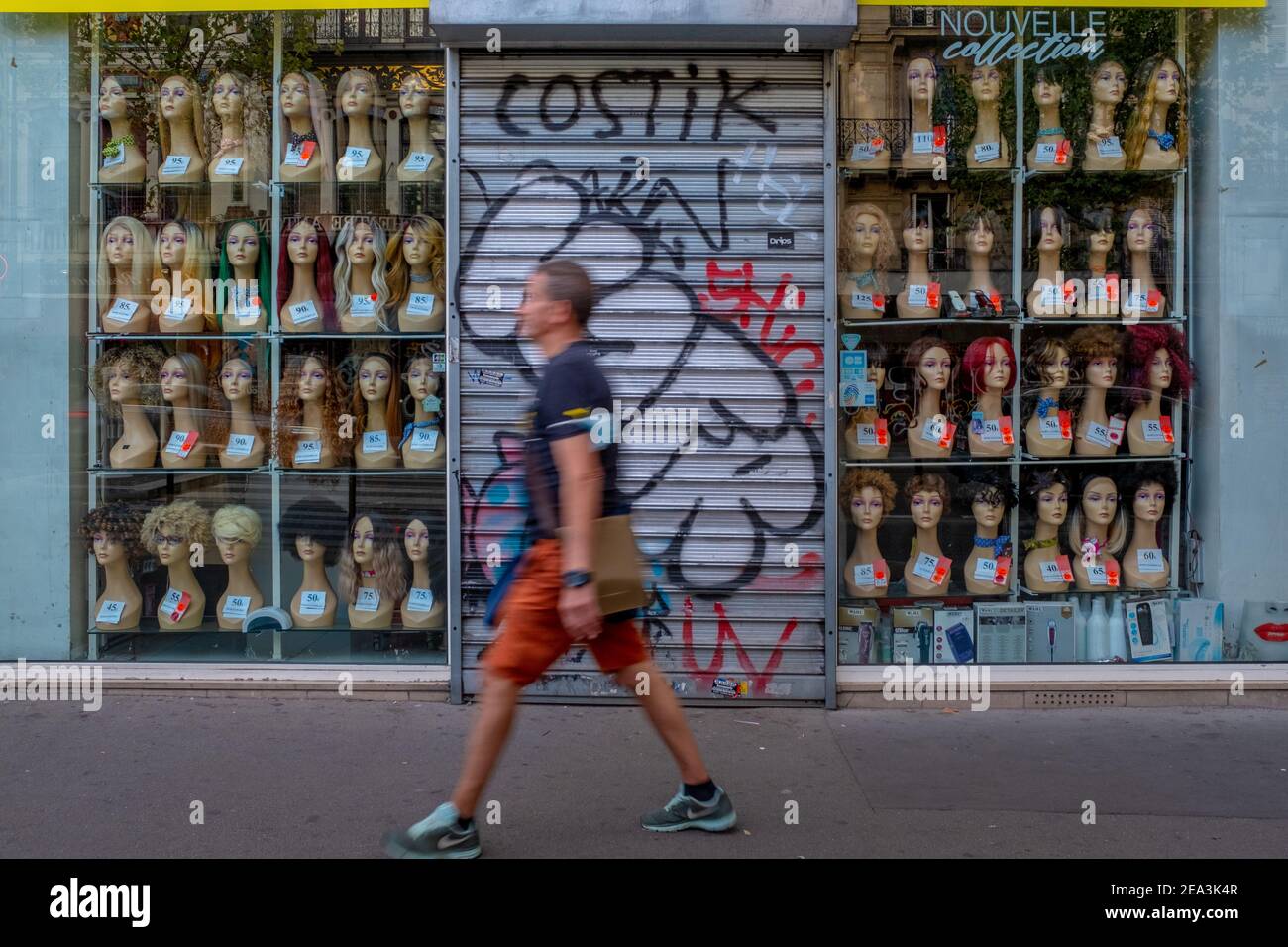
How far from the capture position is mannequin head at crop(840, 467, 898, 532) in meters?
6.26

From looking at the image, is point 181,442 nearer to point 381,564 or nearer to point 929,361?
point 381,564

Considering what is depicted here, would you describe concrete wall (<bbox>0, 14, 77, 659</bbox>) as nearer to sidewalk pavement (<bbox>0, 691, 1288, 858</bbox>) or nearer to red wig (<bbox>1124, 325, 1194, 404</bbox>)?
sidewalk pavement (<bbox>0, 691, 1288, 858</bbox>)

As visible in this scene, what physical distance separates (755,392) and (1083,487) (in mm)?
1822

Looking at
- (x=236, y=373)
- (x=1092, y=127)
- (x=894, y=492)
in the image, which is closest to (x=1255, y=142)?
(x=1092, y=127)

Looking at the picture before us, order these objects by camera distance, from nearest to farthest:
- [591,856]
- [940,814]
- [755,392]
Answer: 1. [591,856]
2. [940,814]
3. [755,392]

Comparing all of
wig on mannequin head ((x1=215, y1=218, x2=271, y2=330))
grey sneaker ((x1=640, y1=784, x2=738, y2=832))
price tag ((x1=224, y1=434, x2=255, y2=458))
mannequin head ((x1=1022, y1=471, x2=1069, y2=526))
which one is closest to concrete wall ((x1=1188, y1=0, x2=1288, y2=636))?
mannequin head ((x1=1022, y1=471, x2=1069, y2=526))

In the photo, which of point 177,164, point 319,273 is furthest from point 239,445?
point 177,164

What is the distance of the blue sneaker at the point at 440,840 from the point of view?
164 inches

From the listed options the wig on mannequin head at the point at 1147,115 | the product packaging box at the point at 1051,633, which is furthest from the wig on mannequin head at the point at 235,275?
the wig on mannequin head at the point at 1147,115

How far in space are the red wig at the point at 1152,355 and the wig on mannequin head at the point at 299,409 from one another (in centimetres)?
399

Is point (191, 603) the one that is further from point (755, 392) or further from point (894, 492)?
point (894, 492)

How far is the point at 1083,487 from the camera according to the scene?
6.45 m

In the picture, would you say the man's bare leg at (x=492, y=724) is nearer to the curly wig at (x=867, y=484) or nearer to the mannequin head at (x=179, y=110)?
the curly wig at (x=867, y=484)

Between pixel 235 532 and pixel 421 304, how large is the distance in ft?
4.93
